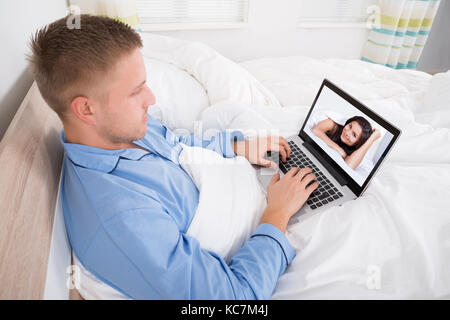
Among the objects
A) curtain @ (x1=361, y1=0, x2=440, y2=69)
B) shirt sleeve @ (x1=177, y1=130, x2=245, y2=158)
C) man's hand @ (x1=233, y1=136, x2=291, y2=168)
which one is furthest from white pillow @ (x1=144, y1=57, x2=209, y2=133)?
curtain @ (x1=361, y1=0, x2=440, y2=69)

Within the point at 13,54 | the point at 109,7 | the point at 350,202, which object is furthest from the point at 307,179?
the point at 109,7

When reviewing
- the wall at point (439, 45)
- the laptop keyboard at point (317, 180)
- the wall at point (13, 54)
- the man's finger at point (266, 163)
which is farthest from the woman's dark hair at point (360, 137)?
the wall at point (439, 45)

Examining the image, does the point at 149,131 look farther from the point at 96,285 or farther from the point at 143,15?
the point at 143,15

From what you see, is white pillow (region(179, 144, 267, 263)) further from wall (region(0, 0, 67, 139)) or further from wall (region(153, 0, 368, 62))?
wall (region(153, 0, 368, 62))

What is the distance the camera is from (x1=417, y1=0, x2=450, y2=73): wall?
2672mm

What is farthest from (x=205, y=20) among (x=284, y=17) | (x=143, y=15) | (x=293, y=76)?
(x=293, y=76)

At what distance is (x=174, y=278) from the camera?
52cm

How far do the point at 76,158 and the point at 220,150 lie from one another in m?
0.49

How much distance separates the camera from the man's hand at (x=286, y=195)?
28.1 inches

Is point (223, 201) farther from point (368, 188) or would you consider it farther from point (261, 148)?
point (368, 188)

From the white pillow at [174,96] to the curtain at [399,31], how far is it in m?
1.96

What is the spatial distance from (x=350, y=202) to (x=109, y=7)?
67.2 inches

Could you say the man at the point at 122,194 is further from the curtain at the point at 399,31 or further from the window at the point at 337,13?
the curtain at the point at 399,31

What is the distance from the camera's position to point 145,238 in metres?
0.52
